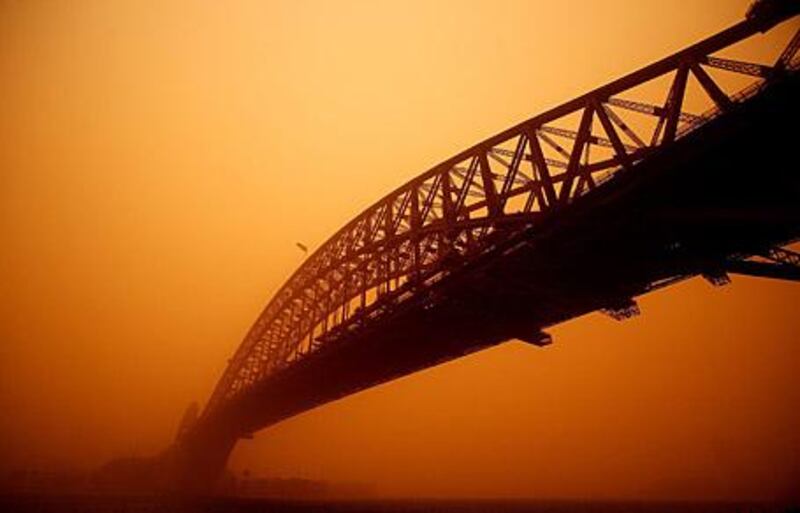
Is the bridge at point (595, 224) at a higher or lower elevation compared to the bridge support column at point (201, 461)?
higher

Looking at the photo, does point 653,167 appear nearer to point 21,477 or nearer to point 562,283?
point 562,283

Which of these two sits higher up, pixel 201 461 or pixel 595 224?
pixel 595 224

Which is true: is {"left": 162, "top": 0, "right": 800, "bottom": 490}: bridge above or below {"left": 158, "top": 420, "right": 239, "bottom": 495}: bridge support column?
above

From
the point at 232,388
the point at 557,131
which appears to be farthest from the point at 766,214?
the point at 232,388

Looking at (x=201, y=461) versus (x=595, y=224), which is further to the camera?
(x=201, y=461)

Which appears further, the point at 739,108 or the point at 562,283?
the point at 562,283

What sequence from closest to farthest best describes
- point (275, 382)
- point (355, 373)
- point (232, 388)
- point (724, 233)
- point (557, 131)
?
point (724, 233)
point (557, 131)
point (355, 373)
point (275, 382)
point (232, 388)

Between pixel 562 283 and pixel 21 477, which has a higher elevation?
pixel 562 283

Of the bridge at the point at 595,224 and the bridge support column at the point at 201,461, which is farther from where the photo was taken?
the bridge support column at the point at 201,461

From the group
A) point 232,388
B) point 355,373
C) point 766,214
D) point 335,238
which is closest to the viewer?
point 766,214

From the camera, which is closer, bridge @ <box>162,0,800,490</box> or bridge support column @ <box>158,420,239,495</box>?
bridge @ <box>162,0,800,490</box>

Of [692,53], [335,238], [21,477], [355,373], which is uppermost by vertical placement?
[335,238]
